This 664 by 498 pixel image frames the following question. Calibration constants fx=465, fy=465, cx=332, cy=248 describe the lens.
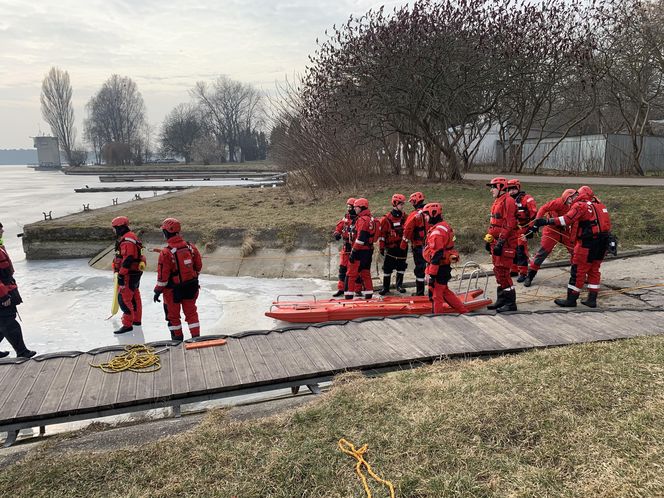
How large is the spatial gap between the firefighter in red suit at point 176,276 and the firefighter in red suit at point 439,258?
10.8ft

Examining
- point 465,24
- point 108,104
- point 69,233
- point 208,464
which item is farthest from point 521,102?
point 108,104

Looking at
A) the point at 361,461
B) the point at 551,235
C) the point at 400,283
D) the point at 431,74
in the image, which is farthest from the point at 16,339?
the point at 431,74

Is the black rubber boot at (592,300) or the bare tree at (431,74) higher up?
the bare tree at (431,74)

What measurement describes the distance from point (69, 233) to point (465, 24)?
15.7 metres

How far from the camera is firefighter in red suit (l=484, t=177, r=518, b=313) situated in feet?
23.5

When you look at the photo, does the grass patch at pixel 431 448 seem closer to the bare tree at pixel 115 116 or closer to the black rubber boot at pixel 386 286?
the black rubber boot at pixel 386 286

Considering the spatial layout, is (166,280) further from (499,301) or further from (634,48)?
(634,48)

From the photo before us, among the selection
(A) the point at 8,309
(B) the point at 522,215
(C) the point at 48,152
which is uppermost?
(C) the point at 48,152

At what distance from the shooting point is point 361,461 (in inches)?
122

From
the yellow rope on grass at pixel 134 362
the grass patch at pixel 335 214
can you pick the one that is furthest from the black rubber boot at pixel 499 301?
the yellow rope on grass at pixel 134 362

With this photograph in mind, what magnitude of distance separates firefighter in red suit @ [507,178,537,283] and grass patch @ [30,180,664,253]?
7.12ft

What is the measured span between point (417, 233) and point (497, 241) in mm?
1478

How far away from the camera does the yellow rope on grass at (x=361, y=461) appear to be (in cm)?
286

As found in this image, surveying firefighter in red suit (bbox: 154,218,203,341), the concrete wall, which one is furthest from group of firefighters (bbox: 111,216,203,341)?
the concrete wall
